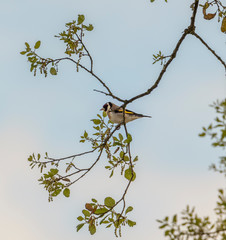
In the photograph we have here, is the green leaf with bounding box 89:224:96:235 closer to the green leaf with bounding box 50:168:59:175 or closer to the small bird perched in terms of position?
the green leaf with bounding box 50:168:59:175

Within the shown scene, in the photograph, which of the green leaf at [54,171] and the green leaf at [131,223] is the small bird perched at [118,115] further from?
the green leaf at [131,223]

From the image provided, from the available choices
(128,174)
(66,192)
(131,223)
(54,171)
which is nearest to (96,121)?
(128,174)

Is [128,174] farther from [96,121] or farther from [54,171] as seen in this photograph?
[54,171]

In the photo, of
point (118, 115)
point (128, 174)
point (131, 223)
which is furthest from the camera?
point (118, 115)

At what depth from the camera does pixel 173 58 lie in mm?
7184

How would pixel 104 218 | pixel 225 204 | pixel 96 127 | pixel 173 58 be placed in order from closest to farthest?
pixel 225 204 → pixel 104 218 → pixel 173 58 → pixel 96 127

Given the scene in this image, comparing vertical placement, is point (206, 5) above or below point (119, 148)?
above

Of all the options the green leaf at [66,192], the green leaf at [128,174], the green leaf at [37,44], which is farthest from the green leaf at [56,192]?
the green leaf at [37,44]

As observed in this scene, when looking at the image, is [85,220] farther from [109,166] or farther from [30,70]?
[30,70]

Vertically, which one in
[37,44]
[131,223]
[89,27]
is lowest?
[131,223]

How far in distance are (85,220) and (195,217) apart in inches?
146

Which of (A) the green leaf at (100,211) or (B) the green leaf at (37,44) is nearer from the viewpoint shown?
(A) the green leaf at (100,211)

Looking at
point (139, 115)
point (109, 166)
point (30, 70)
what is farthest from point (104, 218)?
point (139, 115)

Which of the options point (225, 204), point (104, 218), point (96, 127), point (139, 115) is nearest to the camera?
point (225, 204)
